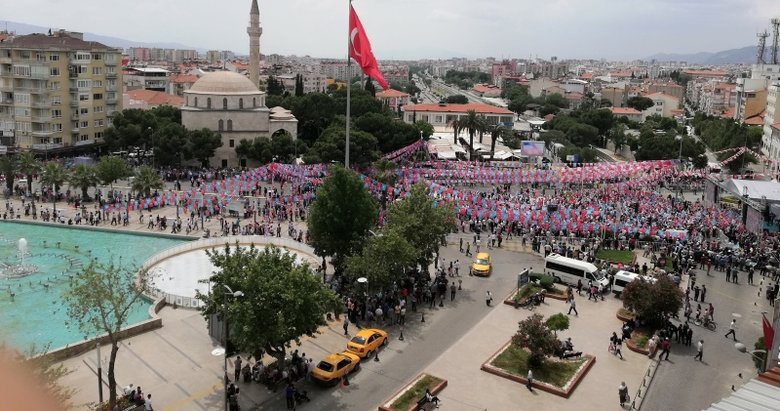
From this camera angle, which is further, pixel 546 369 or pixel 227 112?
pixel 227 112

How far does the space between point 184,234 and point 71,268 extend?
6.64 metres

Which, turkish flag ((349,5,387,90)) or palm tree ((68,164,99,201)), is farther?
palm tree ((68,164,99,201))

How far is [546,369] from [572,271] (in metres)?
9.00

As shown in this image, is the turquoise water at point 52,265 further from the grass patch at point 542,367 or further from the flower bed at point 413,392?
the grass patch at point 542,367

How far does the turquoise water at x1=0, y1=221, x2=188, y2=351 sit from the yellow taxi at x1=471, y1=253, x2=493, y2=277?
13.7 meters

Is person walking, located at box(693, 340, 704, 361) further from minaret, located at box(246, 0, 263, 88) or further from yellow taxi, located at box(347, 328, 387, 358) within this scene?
minaret, located at box(246, 0, 263, 88)

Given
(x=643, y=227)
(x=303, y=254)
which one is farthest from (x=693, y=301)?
(x=303, y=254)

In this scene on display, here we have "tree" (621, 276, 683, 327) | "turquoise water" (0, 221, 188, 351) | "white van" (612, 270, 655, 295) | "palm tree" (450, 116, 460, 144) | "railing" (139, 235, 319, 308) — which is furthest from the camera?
"palm tree" (450, 116, 460, 144)

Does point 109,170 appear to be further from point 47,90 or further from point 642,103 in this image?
point 642,103

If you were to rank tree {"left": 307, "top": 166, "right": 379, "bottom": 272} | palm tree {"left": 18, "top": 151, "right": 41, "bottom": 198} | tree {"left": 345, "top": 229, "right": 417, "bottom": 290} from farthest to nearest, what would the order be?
palm tree {"left": 18, "top": 151, "right": 41, "bottom": 198} < tree {"left": 307, "top": 166, "right": 379, "bottom": 272} < tree {"left": 345, "top": 229, "right": 417, "bottom": 290}

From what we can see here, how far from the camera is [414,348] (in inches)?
846

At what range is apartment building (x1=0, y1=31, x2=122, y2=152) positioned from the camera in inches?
2095

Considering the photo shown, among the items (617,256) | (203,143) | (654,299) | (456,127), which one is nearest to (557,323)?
(654,299)

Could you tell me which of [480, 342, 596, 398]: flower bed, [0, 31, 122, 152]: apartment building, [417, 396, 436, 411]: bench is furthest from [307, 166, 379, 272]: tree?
[0, 31, 122, 152]: apartment building
